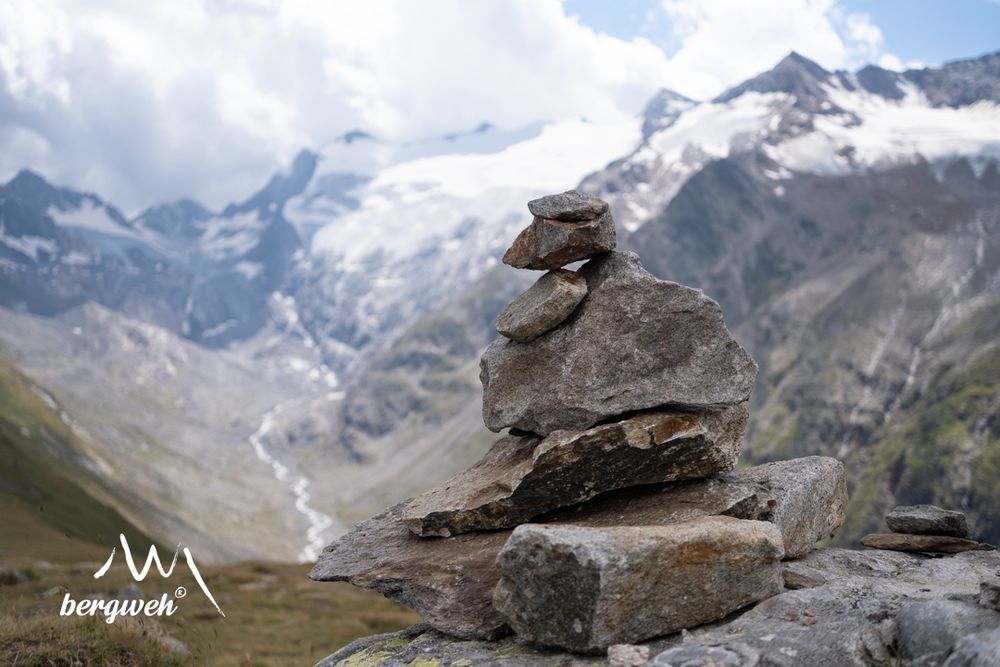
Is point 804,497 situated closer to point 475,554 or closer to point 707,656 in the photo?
point 707,656

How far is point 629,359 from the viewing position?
17828 mm

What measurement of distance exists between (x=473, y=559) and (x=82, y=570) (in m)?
42.0

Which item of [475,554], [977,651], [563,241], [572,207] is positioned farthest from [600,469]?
[977,651]

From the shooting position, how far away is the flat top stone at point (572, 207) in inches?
739

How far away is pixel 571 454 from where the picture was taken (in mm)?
16266

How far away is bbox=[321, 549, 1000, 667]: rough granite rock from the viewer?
469 inches

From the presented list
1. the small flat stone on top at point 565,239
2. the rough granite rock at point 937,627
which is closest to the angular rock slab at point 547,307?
the small flat stone on top at point 565,239

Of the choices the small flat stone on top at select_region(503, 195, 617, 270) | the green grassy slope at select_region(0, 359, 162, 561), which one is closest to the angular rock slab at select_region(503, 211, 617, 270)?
the small flat stone on top at select_region(503, 195, 617, 270)

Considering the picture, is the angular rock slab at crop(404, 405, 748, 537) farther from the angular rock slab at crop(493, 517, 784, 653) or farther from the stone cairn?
the angular rock slab at crop(493, 517, 784, 653)

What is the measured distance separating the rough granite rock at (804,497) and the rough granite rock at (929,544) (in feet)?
4.40

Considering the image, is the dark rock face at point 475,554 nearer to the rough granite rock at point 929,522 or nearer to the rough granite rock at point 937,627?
the rough granite rock at point 937,627

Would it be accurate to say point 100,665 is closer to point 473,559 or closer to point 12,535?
point 473,559

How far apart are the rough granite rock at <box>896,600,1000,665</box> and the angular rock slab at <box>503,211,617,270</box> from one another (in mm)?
10554

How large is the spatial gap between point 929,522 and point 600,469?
10316mm
